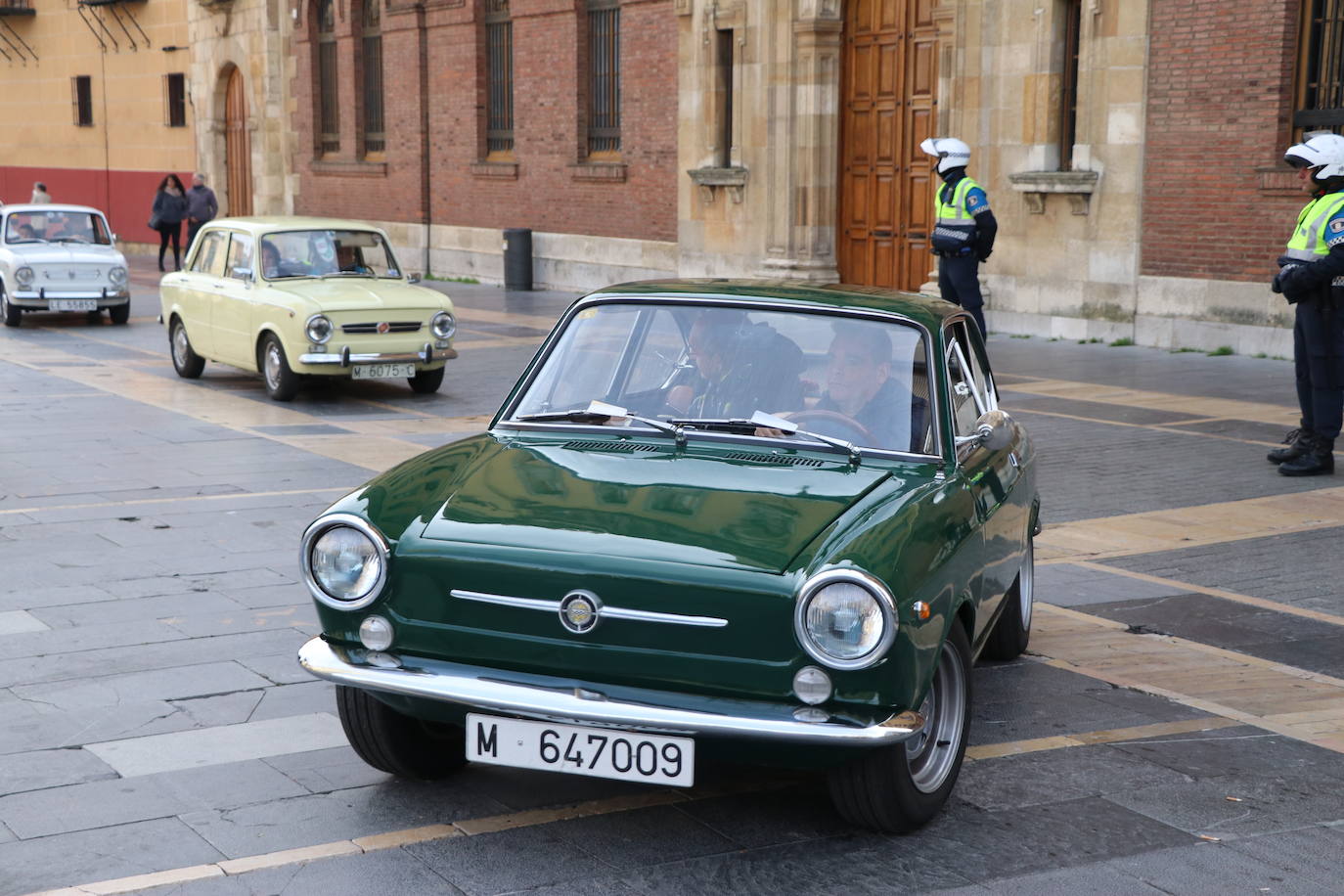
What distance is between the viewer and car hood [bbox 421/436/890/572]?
4273mm

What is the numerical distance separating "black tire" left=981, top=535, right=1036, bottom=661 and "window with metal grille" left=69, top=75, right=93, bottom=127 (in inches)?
1484

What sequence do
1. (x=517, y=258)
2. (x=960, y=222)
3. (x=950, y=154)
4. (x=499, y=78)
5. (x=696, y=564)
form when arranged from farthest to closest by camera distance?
1. (x=499, y=78)
2. (x=517, y=258)
3. (x=960, y=222)
4. (x=950, y=154)
5. (x=696, y=564)

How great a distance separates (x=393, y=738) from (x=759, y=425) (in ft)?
4.77

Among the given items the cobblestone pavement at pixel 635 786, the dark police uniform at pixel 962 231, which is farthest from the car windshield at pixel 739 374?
the dark police uniform at pixel 962 231

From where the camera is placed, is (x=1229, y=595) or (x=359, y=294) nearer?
(x=1229, y=595)

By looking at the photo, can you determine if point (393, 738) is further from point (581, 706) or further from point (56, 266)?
point (56, 266)

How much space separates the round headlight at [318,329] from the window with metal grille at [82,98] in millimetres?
29365

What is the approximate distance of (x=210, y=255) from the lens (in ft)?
49.3

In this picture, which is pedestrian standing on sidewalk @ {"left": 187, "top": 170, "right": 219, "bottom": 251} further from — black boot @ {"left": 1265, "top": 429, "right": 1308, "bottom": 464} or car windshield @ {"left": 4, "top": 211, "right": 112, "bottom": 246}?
black boot @ {"left": 1265, "top": 429, "right": 1308, "bottom": 464}

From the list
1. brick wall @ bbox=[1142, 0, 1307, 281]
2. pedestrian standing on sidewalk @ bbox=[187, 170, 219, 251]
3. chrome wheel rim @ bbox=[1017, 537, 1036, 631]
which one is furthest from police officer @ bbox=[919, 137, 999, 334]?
pedestrian standing on sidewalk @ bbox=[187, 170, 219, 251]

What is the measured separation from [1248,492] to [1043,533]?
181 centimetres

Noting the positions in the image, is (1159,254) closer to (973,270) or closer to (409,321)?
(973,270)

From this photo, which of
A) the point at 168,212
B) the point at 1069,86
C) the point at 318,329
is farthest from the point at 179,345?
the point at 168,212

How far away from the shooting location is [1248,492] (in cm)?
970
